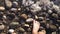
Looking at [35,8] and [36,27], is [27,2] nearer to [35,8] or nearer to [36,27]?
[35,8]

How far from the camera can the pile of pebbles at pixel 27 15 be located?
1.29 metres

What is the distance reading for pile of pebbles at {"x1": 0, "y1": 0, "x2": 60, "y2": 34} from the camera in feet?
4.24

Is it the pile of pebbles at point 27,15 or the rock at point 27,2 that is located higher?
the rock at point 27,2

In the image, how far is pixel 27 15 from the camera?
52.2 inches

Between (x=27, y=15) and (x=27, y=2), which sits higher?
(x=27, y=2)

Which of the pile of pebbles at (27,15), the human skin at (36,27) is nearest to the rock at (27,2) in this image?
the pile of pebbles at (27,15)

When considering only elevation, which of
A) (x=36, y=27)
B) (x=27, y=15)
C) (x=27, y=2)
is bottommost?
(x=36, y=27)

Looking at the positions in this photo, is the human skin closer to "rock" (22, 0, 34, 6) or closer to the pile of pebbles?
the pile of pebbles

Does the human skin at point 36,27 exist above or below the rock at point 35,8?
below

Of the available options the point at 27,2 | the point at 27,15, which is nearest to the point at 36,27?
the point at 27,15

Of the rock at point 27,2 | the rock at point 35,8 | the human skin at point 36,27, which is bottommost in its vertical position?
the human skin at point 36,27

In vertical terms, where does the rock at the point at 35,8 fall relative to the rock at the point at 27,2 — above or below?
below

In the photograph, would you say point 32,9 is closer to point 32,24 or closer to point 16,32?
point 32,24

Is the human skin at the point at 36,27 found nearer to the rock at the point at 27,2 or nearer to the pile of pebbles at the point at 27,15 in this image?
the pile of pebbles at the point at 27,15
